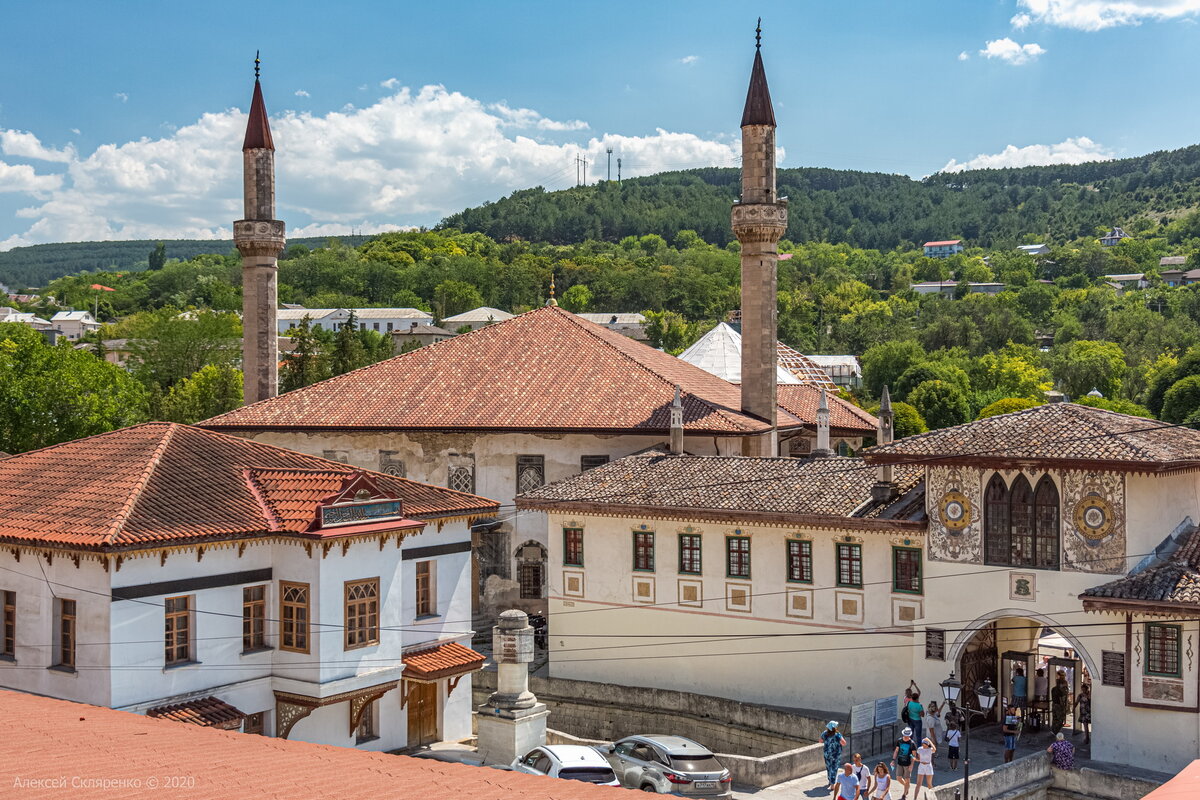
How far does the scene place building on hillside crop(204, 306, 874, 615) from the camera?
3200 centimetres

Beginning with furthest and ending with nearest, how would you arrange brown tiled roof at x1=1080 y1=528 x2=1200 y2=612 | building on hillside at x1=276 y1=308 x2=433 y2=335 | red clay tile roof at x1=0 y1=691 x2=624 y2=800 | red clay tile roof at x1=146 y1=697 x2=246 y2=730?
building on hillside at x1=276 y1=308 x2=433 y2=335, brown tiled roof at x1=1080 y1=528 x2=1200 y2=612, red clay tile roof at x1=146 y1=697 x2=246 y2=730, red clay tile roof at x1=0 y1=691 x2=624 y2=800

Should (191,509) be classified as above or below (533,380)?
below

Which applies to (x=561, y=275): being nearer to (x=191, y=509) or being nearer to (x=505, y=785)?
(x=191, y=509)

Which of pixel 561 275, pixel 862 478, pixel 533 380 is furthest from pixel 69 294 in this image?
pixel 862 478

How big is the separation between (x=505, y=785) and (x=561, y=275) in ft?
454

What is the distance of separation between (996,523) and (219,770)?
15.5 metres

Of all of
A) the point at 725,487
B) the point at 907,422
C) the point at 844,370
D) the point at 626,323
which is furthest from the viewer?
the point at 626,323

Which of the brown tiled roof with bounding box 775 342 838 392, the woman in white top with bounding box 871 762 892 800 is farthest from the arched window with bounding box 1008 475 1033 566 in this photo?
the brown tiled roof with bounding box 775 342 838 392

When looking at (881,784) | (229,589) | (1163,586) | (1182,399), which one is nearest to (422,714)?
(229,589)

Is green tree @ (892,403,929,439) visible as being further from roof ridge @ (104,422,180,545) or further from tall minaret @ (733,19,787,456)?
roof ridge @ (104,422,180,545)

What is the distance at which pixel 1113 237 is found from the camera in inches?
6983

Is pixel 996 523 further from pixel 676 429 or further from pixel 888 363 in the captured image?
pixel 888 363

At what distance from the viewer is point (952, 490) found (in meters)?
23.0

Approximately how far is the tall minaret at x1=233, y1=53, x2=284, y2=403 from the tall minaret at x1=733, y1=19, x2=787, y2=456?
14.4 m
